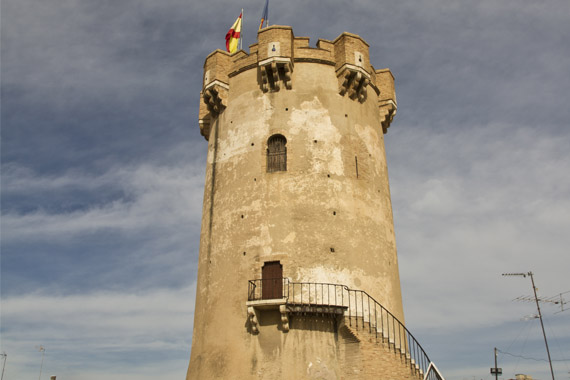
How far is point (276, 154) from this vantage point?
20312mm

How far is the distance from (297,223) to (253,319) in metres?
3.67

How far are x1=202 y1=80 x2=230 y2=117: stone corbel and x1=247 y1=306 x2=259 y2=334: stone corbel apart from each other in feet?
29.5

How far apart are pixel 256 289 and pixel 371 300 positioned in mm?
3958

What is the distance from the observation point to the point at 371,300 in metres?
18.5

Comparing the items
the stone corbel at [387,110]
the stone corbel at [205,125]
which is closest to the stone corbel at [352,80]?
the stone corbel at [387,110]

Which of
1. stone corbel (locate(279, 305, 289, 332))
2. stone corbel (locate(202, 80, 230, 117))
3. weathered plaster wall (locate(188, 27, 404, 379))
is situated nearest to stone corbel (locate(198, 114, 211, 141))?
stone corbel (locate(202, 80, 230, 117))

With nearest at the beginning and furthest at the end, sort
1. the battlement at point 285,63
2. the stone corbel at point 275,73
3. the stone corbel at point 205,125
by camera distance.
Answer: the stone corbel at point 275,73
the battlement at point 285,63
the stone corbel at point 205,125

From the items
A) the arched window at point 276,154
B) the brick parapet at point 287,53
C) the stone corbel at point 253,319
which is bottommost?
the stone corbel at point 253,319

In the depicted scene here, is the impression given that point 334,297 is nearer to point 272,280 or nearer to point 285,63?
point 272,280

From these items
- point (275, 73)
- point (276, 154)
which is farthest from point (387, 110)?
point (276, 154)

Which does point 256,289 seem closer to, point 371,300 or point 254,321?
point 254,321

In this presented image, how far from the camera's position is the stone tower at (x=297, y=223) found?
17016 mm

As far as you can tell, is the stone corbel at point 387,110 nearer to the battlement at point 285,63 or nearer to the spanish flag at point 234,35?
the battlement at point 285,63

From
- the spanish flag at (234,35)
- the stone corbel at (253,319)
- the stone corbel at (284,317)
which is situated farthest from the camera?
the spanish flag at (234,35)
